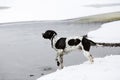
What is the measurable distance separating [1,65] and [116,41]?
7446mm

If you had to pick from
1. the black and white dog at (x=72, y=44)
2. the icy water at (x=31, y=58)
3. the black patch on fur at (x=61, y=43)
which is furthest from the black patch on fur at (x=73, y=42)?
the icy water at (x=31, y=58)

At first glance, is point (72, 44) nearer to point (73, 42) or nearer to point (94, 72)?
point (73, 42)

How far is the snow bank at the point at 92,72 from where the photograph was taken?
10969mm

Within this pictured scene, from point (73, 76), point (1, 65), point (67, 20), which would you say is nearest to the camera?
point (73, 76)

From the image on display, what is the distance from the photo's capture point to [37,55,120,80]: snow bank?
10969mm

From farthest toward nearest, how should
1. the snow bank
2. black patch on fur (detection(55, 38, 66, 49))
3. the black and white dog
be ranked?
1. black patch on fur (detection(55, 38, 66, 49))
2. the black and white dog
3. the snow bank

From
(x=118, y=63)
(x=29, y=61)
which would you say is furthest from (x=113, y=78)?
(x=29, y=61)

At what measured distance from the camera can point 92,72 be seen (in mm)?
11516

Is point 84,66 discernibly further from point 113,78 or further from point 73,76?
point 113,78

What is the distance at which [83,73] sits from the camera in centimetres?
1155

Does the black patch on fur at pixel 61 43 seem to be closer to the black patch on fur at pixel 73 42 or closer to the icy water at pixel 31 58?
the black patch on fur at pixel 73 42

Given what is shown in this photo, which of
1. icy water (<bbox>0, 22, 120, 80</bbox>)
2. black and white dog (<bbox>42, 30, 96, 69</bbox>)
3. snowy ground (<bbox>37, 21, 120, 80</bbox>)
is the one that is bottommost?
icy water (<bbox>0, 22, 120, 80</bbox>)

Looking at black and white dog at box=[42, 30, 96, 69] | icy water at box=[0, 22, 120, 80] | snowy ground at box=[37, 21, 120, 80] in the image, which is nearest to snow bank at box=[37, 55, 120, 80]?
snowy ground at box=[37, 21, 120, 80]

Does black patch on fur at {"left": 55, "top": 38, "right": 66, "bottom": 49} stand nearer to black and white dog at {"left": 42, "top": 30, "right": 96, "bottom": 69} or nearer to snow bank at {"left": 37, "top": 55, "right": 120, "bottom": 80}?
black and white dog at {"left": 42, "top": 30, "right": 96, "bottom": 69}
